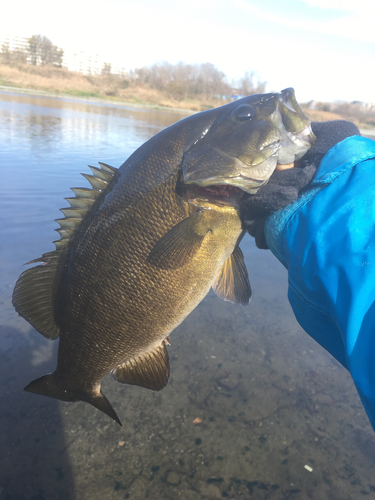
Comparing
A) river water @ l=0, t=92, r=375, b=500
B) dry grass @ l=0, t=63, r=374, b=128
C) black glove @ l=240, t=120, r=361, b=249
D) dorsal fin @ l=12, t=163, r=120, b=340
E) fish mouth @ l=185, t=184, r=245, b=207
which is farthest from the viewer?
dry grass @ l=0, t=63, r=374, b=128

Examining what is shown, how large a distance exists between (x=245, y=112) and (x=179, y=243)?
71cm

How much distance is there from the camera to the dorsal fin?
173 centimetres

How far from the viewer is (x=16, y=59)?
→ 167 feet

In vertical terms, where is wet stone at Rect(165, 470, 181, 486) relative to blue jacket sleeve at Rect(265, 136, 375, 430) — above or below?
below

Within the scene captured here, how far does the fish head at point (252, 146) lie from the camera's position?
1537 mm

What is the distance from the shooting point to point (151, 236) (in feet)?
5.31

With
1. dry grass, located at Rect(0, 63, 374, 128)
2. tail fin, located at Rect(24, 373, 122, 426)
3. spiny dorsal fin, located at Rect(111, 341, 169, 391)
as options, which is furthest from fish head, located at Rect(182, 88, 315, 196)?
dry grass, located at Rect(0, 63, 374, 128)

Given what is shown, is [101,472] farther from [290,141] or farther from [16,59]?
[16,59]

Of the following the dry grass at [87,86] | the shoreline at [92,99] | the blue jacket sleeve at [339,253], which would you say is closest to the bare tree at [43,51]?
the dry grass at [87,86]

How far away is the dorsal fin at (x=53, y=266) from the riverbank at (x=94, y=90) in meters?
30.4

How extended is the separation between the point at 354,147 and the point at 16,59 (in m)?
62.6

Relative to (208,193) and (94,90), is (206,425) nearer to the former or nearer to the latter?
(208,193)

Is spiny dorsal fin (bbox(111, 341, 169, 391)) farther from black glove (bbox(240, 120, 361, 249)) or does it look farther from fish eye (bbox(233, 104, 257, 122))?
fish eye (bbox(233, 104, 257, 122))

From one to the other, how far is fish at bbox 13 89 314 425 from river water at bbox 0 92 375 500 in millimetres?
653
